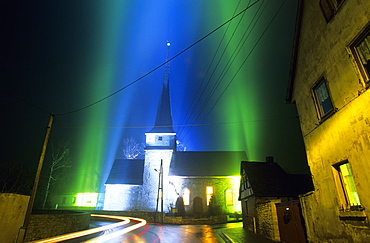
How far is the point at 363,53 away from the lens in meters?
5.71

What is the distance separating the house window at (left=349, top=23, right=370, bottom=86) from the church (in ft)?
88.4

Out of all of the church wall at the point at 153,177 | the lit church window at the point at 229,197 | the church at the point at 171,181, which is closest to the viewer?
the lit church window at the point at 229,197

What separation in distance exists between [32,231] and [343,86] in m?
18.3

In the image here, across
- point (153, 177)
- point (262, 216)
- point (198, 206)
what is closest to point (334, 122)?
point (262, 216)

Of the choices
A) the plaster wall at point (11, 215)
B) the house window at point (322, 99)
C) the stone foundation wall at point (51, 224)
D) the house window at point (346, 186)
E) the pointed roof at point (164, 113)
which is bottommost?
the stone foundation wall at point (51, 224)

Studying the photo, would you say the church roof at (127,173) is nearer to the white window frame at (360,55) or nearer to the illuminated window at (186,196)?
the illuminated window at (186,196)

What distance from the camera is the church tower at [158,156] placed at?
3253 centimetres

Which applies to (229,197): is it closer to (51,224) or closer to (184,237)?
(184,237)

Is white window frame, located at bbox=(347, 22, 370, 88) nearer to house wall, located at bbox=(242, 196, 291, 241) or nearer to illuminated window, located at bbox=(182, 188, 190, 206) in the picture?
house wall, located at bbox=(242, 196, 291, 241)

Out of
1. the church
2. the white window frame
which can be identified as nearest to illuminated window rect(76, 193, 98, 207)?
the church

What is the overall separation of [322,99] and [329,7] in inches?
133

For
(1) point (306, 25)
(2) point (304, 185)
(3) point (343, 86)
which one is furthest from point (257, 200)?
(1) point (306, 25)

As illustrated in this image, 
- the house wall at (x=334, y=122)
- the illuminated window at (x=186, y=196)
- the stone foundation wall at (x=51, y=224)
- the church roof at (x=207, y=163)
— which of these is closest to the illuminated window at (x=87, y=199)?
the church roof at (x=207, y=163)

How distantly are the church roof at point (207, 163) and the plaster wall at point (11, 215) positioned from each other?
2546 cm
